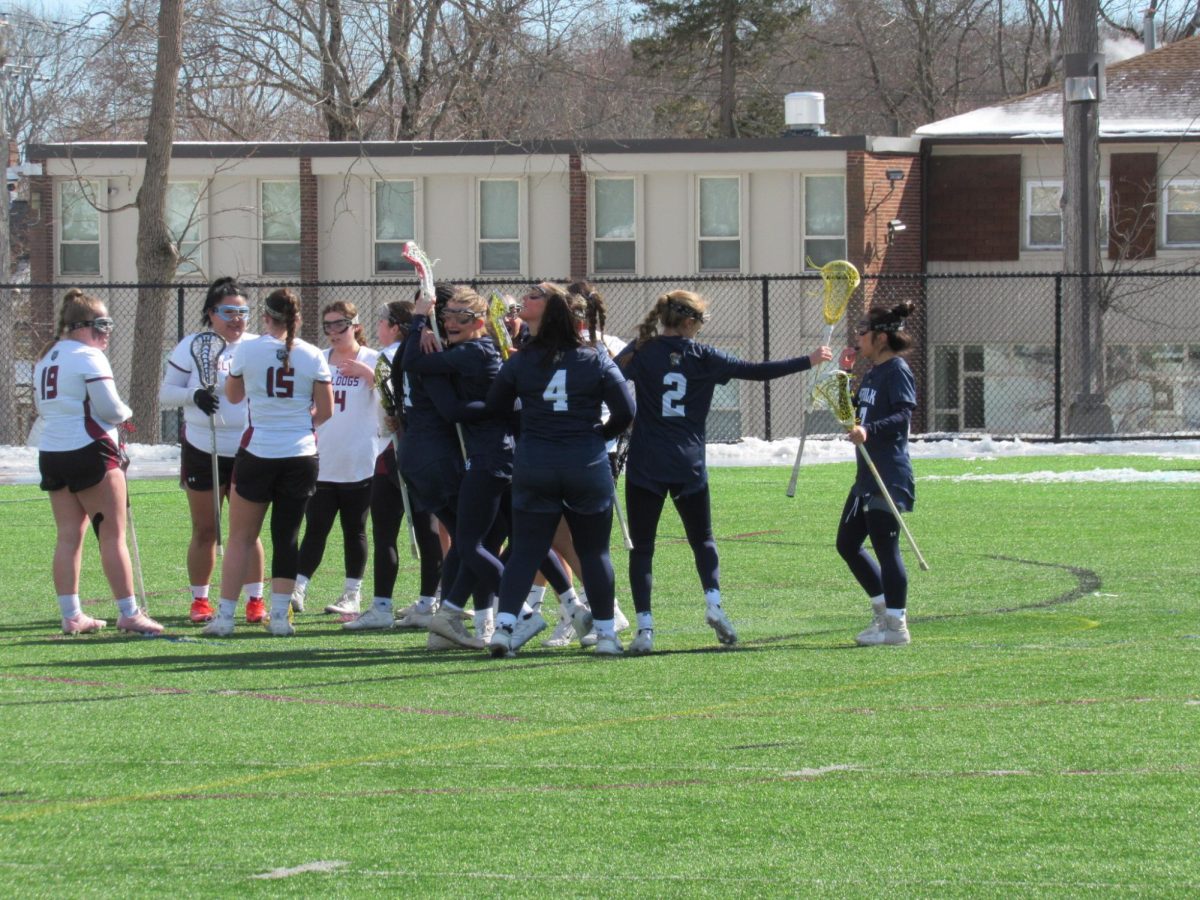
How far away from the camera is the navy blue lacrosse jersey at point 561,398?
820 centimetres

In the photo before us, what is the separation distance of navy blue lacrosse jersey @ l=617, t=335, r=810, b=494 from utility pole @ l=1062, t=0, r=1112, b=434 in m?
17.5

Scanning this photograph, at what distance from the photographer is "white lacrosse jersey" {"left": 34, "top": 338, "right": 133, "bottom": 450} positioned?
9227 millimetres

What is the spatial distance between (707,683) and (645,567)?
106 cm

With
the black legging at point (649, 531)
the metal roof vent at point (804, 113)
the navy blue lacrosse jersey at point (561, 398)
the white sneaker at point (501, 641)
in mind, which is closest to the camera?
the navy blue lacrosse jersey at point (561, 398)

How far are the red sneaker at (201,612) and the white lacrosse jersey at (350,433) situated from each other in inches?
38.8

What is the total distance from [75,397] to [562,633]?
2.84 meters

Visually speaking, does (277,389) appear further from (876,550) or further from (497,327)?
(876,550)

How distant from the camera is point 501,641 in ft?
28.0

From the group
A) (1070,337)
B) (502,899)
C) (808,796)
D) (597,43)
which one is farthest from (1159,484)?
(597,43)

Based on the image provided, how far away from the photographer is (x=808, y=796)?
18.6 feet

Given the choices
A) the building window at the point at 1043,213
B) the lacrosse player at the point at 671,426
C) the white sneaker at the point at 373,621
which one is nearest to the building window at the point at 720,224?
the building window at the point at 1043,213

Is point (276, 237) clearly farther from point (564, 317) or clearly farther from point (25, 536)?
point (564, 317)

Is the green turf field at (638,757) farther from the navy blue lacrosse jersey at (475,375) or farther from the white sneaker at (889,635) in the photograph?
the navy blue lacrosse jersey at (475,375)

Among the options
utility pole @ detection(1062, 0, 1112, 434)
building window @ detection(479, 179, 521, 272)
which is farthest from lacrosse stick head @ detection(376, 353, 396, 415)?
building window @ detection(479, 179, 521, 272)
